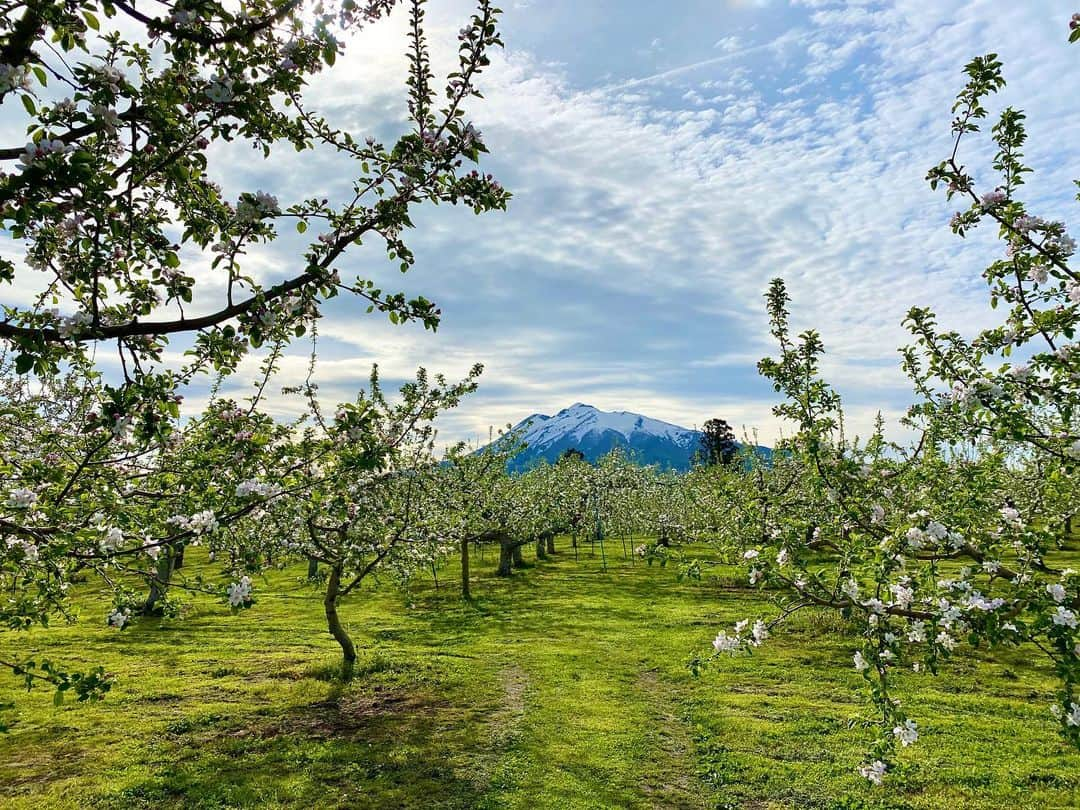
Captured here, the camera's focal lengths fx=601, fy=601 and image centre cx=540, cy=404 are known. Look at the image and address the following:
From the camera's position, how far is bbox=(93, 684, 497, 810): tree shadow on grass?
9898 mm

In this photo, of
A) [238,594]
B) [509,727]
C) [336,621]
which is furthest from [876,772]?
[336,621]

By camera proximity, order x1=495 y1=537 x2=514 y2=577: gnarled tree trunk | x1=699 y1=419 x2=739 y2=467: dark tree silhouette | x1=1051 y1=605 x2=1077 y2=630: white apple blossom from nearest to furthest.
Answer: x1=1051 y1=605 x2=1077 y2=630: white apple blossom, x1=495 y1=537 x2=514 y2=577: gnarled tree trunk, x1=699 y1=419 x2=739 y2=467: dark tree silhouette

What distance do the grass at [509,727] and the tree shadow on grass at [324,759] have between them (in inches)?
1.9

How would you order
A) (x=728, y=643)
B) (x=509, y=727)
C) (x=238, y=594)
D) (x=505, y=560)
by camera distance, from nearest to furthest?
(x=238, y=594) < (x=728, y=643) < (x=509, y=727) < (x=505, y=560)

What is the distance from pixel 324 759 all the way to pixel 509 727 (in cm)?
382

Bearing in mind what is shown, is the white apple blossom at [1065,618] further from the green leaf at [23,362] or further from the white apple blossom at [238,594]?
the green leaf at [23,362]

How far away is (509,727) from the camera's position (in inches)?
513

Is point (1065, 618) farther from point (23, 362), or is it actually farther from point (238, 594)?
point (23, 362)

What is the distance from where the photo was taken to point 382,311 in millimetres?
5398

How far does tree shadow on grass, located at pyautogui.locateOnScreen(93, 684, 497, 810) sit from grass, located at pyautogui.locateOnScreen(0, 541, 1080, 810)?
0.05m

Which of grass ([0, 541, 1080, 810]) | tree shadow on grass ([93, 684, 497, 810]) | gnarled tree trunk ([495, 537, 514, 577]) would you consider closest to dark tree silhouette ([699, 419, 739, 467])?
gnarled tree trunk ([495, 537, 514, 577])

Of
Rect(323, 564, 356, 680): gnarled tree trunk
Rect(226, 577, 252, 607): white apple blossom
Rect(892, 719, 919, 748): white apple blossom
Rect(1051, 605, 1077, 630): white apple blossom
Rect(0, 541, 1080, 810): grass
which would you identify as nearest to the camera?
Rect(1051, 605, 1077, 630): white apple blossom

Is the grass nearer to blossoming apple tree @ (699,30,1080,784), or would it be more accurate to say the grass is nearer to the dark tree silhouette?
blossoming apple tree @ (699,30,1080,784)

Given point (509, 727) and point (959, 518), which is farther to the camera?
point (509, 727)
